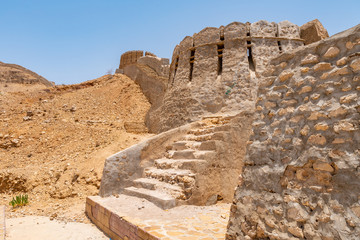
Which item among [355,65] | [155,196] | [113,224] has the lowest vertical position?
[113,224]

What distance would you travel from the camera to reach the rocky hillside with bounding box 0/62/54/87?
20.9m

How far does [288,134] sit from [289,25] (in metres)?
8.62

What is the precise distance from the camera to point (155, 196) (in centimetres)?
430

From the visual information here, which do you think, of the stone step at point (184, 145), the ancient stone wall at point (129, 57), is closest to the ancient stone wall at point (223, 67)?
the stone step at point (184, 145)

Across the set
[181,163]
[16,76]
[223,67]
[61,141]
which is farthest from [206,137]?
[16,76]

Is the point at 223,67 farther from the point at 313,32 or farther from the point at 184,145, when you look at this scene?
the point at 184,145

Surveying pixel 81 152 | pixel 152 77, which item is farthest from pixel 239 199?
pixel 152 77

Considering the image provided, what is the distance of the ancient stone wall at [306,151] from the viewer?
2.01m

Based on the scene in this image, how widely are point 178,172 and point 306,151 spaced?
2816mm

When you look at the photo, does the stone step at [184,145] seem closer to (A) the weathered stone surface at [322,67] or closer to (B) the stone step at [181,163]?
(B) the stone step at [181,163]

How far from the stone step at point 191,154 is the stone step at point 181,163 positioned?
0.15 metres

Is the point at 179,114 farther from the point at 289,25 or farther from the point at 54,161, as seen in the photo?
the point at 289,25

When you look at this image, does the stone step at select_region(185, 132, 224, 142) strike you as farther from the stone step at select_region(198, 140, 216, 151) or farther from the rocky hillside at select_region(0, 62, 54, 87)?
the rocky hillside at select_region(0, 62, 54, 87)

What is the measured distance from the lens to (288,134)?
252cm
